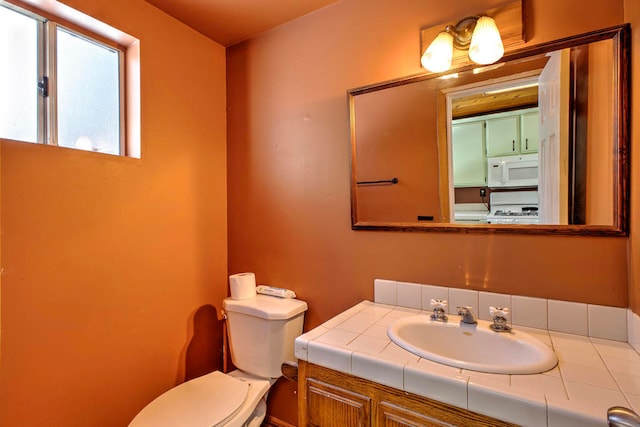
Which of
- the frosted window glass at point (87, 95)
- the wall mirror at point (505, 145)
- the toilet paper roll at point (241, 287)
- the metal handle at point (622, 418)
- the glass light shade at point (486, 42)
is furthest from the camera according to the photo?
the toilet paper roll at point (241, 287)

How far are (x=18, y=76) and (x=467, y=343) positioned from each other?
6.32 ft

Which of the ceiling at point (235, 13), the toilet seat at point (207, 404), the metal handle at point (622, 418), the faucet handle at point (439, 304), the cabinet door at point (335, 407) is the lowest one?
the toilet seat at point (207, 404)

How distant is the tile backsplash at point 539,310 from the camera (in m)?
0.96

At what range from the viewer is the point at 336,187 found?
4.94 feet

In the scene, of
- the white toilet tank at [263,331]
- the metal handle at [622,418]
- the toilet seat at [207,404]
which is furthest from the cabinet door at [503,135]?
the toilet seat at [207,404]

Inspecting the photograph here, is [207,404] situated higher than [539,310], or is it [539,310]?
[539,310]

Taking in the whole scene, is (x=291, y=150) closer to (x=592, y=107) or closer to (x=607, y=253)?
(x=592, y=107)

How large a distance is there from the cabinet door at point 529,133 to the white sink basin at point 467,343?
631mm

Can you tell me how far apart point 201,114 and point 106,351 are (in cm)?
124

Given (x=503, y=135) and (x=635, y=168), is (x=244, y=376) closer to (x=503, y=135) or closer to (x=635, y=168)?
(x=503, y=135)

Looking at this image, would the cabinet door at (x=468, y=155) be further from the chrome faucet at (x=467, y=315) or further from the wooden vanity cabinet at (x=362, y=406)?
Result: the wooden vanity cabinet at (x=362, y=406)

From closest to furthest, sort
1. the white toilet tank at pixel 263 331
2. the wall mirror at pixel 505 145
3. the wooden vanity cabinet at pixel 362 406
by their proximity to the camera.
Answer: the wooden vanity cabinet at pixel 362 406 → the wall mirror at pixel 505 145 → the white toilet tank at pixel 263 331

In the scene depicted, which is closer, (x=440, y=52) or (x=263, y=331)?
(x=440, y=52)

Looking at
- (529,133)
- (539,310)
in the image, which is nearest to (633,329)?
(539,310)
